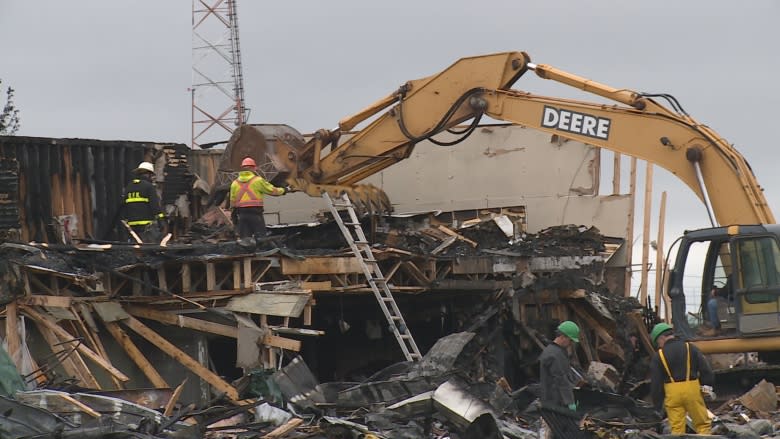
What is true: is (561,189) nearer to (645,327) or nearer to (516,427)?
(645,327)

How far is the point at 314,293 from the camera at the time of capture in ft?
65.4

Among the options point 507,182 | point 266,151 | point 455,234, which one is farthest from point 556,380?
point 507,182

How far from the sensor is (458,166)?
27.7m

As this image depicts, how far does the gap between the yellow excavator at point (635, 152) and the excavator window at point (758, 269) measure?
12mm

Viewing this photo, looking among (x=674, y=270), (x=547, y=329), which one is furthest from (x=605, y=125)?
(x=547, y=329)

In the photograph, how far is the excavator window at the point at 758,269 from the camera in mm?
16484

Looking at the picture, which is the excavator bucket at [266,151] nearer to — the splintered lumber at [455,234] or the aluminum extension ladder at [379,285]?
the aluminum extension ladder at [379,285]

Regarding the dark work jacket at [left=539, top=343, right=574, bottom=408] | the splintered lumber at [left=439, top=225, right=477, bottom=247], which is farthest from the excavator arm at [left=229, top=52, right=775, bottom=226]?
the dark work jacket at [left=539, top=343, right=574, bottom=408]

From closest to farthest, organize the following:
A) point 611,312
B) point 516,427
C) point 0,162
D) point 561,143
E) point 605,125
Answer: point 516,427 → point 605,125 → point 0,162 → point 611,312 → point 561,143

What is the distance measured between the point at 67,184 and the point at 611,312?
32.0 feet

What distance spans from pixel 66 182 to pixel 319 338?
16.3 ft

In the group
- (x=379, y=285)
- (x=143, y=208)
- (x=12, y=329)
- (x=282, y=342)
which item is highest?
(x=143, y=208)

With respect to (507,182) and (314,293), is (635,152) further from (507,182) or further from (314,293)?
(507,182)

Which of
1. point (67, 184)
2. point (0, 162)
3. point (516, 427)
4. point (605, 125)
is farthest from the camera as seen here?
point (67, 184)
